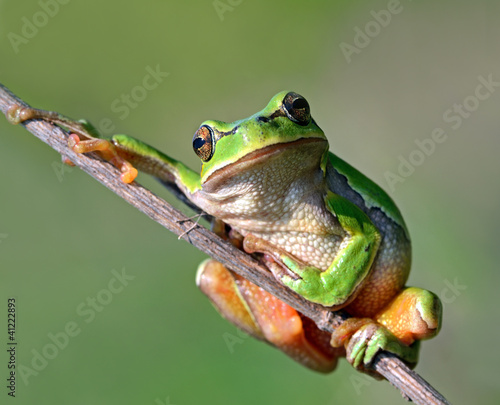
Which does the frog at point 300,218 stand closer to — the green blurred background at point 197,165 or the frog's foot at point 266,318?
the frog's foot at point 266,318

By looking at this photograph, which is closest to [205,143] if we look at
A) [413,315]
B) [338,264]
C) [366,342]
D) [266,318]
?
[338,264]

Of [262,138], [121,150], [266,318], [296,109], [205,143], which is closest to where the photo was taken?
[262,138]

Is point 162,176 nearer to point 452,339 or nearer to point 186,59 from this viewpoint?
point 452,339

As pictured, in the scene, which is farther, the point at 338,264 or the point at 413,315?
the point at 413,315

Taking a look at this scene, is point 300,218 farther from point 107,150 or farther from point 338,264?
point 107,150

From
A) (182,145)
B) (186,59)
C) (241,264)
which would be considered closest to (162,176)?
(241,264)

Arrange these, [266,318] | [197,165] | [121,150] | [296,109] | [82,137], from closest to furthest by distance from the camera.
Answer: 1. [296,109]
2. [82,137]
3. [121,150]
4. [266,318]
5. [197,165]

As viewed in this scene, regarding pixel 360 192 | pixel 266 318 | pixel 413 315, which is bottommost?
pixel 266 318

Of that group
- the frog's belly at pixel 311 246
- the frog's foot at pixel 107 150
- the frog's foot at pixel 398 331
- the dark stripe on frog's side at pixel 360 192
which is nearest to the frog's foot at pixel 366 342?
the frog's foot at pixel 398 331
